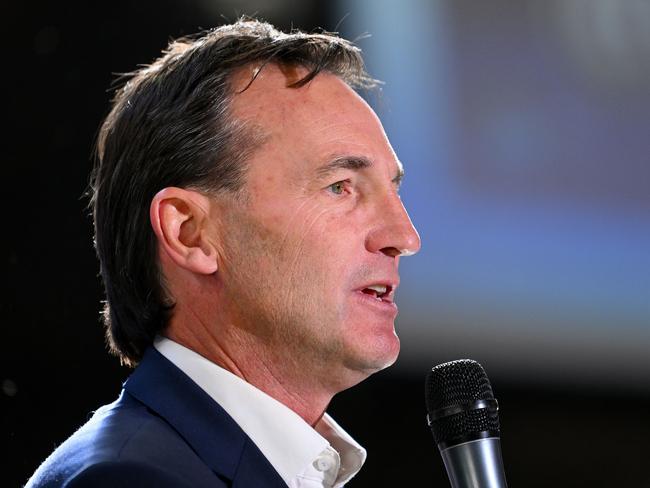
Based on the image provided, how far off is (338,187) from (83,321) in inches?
41.3

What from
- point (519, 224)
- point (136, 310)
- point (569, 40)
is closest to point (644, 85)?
point (569, 40)

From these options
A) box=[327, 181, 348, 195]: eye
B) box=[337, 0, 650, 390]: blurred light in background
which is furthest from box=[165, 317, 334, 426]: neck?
box=[337, 0, 650, 390]: blurred light in background

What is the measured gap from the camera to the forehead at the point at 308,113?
57.2 inches

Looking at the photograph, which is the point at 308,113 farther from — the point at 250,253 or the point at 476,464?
the point at 476,464

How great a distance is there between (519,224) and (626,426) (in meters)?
0.60

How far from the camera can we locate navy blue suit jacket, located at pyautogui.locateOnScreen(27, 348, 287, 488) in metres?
1.09

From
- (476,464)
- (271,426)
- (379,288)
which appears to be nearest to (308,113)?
(379,288)

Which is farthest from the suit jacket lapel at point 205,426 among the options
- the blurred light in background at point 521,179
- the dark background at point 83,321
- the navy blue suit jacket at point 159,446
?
the blurred light in background at point 521,179

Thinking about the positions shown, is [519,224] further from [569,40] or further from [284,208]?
[284,208]

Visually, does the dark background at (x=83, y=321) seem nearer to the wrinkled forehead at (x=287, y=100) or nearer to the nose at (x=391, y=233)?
the wrinkled forehead at (x=287, y=100)

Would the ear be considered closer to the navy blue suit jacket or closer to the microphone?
the navy blue suit jacket

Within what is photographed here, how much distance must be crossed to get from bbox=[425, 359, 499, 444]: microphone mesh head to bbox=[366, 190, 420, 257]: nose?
192 mm

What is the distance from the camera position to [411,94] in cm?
242

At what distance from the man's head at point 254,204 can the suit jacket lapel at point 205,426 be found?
0.14 meters
